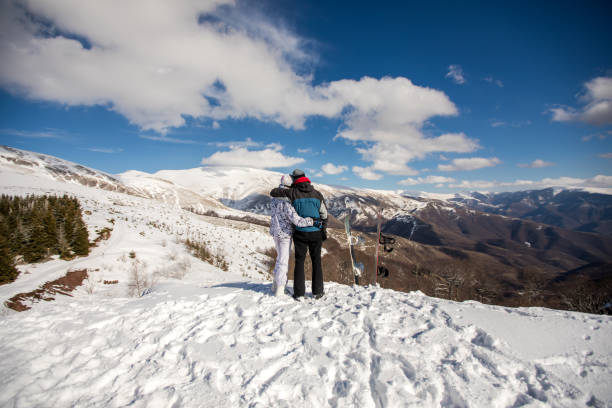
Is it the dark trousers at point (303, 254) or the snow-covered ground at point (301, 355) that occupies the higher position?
the dark trousers at point (303, 254)

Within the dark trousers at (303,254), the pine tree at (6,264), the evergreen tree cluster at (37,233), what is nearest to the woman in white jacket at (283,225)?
the dark trousers at (303,254)

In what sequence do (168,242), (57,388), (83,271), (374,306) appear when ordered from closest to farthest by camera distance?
(57,388), (374,306), (83,271), (168,242)

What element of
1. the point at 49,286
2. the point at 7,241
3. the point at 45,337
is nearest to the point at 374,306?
the point at 45,337

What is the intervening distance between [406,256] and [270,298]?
14388cm

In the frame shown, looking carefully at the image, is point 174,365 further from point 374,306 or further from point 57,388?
point 374,306

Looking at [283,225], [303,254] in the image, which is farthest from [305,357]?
[283,225]

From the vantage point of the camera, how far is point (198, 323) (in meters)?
5.32

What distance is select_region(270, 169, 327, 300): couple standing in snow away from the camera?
6.56m

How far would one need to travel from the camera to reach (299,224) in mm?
6426

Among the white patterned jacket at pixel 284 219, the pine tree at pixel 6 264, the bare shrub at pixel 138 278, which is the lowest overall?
the bare shrub at pixel 138 278

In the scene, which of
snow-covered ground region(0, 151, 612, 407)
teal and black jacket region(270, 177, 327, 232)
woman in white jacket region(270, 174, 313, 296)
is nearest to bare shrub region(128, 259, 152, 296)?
snow-covered ground region(0, 151, 612, 407)

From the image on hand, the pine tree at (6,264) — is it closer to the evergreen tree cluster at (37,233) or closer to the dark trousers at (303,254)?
the evergreen tree cluster at (37,233)

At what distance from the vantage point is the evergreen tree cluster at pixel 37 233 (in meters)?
10.8

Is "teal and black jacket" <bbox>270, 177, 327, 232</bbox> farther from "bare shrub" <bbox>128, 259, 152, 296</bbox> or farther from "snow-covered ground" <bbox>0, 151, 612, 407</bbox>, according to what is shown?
"bare shrub" <bbox>128, 259, 152, 296</bbox>
